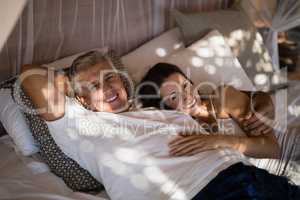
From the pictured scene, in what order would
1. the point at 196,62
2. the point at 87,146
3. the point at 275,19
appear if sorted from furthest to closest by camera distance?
the point at 275,19 → the point at 196,62 → the point at 87,146

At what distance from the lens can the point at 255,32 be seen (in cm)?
216

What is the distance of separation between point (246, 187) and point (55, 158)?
2.27 feet

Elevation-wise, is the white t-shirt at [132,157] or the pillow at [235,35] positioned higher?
the pillow at [235,35]

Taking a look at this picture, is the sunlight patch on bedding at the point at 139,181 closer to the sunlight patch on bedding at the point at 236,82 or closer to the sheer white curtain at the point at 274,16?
the sunlight patch on bedding at the point at 236,82

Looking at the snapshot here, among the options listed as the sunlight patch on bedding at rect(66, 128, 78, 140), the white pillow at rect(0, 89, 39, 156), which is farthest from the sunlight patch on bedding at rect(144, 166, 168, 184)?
the white pillow at rect(0, 89, 39, 156)

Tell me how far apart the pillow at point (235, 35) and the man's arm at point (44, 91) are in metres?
0.91

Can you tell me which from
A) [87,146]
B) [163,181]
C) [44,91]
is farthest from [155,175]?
[44,91]

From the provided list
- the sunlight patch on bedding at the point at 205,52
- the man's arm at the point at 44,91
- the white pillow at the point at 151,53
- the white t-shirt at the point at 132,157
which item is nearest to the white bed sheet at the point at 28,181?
the white t-shirt at the point at 132,157

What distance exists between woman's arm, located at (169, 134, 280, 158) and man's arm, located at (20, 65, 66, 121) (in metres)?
0.43

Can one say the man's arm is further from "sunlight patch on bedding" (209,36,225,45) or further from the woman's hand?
"sunlight patch on bedding" (209,36,225,45)

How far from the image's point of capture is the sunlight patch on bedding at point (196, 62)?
1879mm

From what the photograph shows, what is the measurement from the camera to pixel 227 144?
1421 mm

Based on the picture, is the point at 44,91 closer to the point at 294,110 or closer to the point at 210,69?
the point at 210,69

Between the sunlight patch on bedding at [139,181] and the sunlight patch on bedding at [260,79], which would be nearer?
the sunlight patch on bedding at [139,181]
